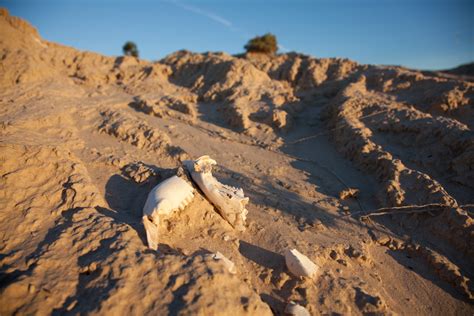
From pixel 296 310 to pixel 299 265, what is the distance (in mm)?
483

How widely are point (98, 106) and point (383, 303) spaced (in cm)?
673

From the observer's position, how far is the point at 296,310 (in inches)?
92.7

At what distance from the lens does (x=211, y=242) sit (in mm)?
3078

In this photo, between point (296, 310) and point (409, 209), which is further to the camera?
point (409, 209)

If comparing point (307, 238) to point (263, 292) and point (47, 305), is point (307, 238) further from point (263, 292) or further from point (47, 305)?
point (47, 305)

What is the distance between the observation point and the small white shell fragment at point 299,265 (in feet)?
8.99

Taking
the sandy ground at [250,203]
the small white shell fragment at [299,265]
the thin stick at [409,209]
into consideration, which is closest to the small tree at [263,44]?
the sandy ground at [250,203]

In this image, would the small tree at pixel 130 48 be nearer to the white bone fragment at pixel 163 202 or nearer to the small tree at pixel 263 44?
the small tree at pixel 263 44

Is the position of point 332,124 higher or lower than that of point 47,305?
higher

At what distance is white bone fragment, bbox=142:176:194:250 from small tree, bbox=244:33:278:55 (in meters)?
15.7

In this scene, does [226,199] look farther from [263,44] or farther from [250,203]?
[263,44]

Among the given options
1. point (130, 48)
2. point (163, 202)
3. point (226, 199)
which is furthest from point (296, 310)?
point (130, 48)

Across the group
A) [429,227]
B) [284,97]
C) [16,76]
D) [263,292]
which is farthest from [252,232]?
[16,76]

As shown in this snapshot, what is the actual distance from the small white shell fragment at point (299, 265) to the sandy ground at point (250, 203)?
10 cm
